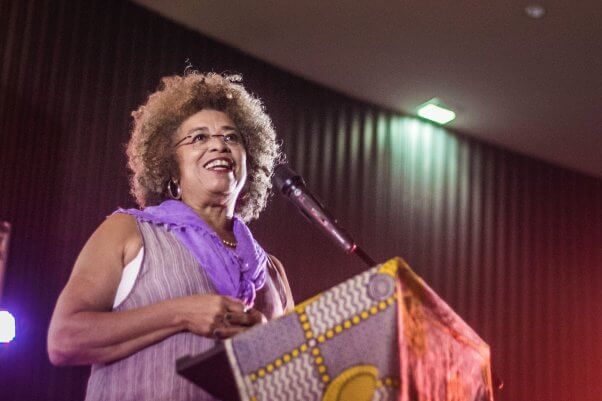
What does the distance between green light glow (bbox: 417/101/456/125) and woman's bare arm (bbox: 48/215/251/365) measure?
3660mm

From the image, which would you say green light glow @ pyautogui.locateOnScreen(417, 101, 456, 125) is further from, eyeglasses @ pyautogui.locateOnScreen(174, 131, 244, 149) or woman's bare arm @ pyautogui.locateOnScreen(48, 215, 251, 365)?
woman's bare arm @ pyautogui.locateOnScreen(48, 215, 251, 365)

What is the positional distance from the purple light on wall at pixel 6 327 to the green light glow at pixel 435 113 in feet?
9.80

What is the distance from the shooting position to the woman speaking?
1509 millimetres

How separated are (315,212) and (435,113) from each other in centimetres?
353

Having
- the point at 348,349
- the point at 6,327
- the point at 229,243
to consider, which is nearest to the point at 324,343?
the point at 348,349

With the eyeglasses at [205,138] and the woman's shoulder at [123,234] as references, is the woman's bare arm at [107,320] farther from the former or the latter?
the eyeglasses at [205,138]

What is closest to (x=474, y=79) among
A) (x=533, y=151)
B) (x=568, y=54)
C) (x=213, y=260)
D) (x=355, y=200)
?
(x=568, y=54)

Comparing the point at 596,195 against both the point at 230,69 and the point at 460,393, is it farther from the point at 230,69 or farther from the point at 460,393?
the point at 460,393

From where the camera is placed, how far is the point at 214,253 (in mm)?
1768

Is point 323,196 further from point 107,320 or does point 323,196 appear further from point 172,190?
point 107,320

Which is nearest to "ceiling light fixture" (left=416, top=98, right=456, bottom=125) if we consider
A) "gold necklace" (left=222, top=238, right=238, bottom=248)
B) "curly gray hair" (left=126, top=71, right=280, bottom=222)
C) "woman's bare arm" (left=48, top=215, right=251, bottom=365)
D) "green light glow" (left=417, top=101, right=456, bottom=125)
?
"green light glow" (left=417, top=101, right=456, bottom=125)

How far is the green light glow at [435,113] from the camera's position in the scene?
498 cm

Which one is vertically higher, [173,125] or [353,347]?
[173,125]

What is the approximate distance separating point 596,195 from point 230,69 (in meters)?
3.54
